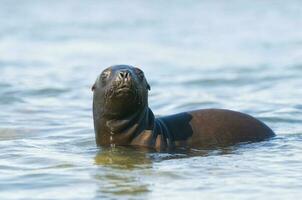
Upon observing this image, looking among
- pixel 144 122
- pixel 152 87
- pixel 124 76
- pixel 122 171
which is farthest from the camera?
pixel 152 87

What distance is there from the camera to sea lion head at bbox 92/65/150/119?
30.6ft

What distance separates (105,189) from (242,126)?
2.77 m

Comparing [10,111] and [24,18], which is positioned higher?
[24,18]

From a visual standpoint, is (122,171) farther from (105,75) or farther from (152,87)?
(152,87)

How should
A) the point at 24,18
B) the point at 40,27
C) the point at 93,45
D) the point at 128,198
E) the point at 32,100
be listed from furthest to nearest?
the point at 24,18
the point at 40,27
the point at 93,45
the point at 32,100
the point at 128,198

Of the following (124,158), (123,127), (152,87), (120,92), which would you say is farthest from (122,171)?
(152,87)

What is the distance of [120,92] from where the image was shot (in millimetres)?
9344

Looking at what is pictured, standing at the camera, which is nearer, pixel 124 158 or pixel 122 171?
pixel 122 171

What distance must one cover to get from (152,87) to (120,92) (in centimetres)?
702

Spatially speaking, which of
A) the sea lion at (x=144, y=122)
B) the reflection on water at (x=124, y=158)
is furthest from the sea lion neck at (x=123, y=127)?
the reflection on water at (x=124, y=158)

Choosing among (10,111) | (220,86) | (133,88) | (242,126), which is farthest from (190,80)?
(133,88)

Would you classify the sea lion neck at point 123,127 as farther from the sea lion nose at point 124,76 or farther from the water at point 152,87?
the sea lion nose at point 124,76

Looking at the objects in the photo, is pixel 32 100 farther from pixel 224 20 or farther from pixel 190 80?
pixel 224 20

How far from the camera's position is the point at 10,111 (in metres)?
13.5
